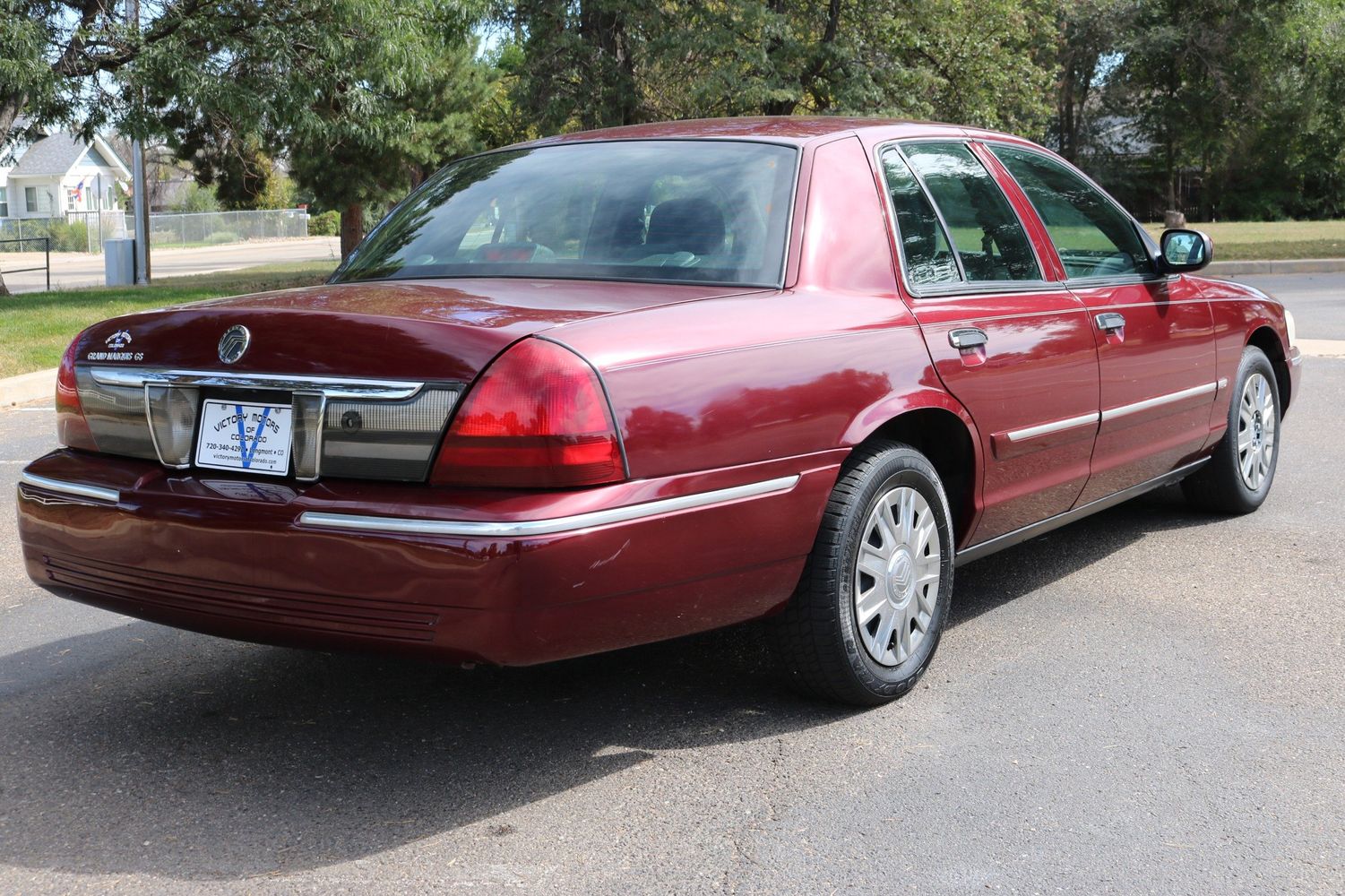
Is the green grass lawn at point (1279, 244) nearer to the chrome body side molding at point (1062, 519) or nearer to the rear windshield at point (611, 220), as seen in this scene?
the chrome body side molding at point (1062, 519)

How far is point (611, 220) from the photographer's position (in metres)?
3.93

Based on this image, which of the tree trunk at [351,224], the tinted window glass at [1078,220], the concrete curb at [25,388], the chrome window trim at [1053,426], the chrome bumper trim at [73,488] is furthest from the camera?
the tree trunk at [351,224]

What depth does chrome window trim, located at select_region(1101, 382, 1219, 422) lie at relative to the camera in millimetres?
4789

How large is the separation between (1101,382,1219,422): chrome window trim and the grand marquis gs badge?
9.16 feet

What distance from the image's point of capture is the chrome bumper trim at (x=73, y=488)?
11.3 feet

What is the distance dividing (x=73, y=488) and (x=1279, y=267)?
2252 cm

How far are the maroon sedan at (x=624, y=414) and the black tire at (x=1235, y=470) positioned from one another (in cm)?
124

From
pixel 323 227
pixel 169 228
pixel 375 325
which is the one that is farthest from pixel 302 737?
pixel 323 227

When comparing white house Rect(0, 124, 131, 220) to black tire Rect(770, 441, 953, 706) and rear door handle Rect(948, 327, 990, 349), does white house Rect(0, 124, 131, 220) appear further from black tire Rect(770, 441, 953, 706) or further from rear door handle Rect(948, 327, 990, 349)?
black tire Rect(770, 441, 953, 706)

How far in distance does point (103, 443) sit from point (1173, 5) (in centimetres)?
4845

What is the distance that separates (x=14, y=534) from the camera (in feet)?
20.3

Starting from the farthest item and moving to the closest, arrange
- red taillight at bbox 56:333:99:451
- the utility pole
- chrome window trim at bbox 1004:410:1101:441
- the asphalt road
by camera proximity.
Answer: the utility pole
chrome window trim at bbox 1004:410:1101:441
red taillight at bbox 56:333:99:451
the asphalt road

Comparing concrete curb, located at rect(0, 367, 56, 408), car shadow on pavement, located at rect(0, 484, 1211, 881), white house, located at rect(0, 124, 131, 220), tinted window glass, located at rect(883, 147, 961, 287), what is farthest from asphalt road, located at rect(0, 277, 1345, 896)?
white house, located at rect(0, 124, 131, 220)

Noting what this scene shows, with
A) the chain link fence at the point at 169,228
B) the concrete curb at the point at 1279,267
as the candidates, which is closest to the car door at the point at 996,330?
the concrete curb at the point at 1279,267
